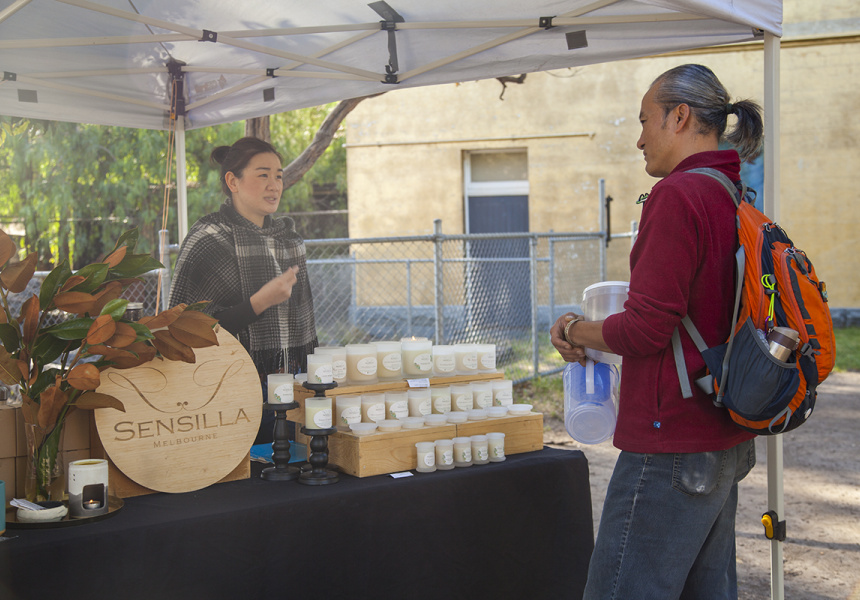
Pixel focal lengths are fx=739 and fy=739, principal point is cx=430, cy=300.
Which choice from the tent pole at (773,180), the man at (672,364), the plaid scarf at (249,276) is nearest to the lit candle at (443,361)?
the man at (672,364)

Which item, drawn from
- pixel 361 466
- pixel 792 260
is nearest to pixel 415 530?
pixel 361 466

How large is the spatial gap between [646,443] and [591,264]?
10.0m

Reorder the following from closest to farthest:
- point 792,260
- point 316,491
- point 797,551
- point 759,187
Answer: point 792,260 < point 316,491 < point 797,551 < point 759,187

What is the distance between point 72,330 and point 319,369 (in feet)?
2.40

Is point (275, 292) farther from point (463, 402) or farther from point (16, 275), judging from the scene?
point (16, 275)

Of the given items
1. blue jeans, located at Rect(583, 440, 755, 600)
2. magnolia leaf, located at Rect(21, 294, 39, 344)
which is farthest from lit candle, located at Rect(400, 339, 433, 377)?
magnolia leaf, located at Rect(21, 294, 39, 344)

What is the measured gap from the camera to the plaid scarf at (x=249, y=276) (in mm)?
3732

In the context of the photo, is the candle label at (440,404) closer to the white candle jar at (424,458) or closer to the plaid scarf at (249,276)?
the white candle jar at (424,458)

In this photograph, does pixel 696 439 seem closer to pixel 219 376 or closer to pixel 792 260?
pixel 792 260

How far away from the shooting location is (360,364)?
2.53 meters

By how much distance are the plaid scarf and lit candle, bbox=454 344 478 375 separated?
140 centimetres

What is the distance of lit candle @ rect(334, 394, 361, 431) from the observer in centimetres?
240

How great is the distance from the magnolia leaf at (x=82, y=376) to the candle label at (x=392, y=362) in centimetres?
101

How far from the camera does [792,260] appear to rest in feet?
5.72
